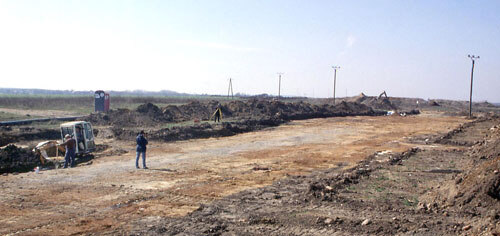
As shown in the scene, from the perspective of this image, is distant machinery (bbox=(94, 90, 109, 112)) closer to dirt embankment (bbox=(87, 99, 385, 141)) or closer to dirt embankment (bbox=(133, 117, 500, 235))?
dirt embankment (bbox=(87, 99, 385, 141))

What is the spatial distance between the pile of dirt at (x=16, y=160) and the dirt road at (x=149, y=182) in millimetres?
3021

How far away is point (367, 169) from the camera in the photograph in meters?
16.5

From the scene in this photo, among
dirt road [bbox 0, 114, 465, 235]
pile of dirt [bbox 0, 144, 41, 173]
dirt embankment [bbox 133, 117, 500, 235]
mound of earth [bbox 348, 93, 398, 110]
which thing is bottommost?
pile of dirt [bbox 0, 144, 41, 173]

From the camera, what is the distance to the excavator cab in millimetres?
21578

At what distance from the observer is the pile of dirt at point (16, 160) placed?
63.0 ft

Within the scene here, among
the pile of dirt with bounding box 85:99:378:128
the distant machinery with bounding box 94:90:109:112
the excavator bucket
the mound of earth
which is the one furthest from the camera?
the mound of earth

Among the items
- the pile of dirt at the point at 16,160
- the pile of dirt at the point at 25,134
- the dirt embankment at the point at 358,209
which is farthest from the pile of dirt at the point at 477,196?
the pile of dirt at the point at 25,134

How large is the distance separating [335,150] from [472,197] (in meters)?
14.1

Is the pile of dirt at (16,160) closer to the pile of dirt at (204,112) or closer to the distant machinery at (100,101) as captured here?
the pile of dirt at (204,112)

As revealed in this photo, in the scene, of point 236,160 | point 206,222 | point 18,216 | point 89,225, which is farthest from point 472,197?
point 236,160

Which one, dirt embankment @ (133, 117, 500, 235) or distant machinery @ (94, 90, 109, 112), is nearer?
dirt embankment @ (133, 117, 500, 235)

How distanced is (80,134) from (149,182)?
9.20 m

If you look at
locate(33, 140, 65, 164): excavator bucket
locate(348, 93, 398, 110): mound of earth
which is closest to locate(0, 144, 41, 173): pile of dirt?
locate(33, 140, 65, 164): excavator bucket

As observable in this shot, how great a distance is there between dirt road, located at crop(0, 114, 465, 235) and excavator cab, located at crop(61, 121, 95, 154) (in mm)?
1947
